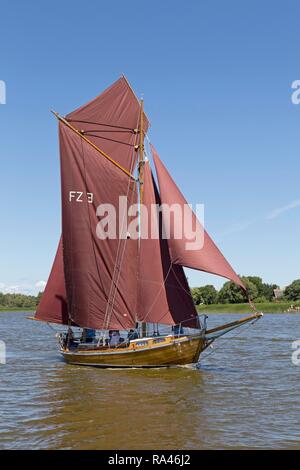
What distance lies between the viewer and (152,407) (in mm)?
19578

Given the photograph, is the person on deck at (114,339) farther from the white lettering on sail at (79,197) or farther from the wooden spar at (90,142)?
the wooden spar at (90,142)

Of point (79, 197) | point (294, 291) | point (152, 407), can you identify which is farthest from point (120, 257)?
point (294, 291)

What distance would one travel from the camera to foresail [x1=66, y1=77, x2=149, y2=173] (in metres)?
33.5

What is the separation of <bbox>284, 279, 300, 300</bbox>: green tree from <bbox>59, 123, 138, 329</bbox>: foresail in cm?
13257

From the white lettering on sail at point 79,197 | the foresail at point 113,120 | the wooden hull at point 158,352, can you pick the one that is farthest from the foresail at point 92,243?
the wooden hull at point 158,352

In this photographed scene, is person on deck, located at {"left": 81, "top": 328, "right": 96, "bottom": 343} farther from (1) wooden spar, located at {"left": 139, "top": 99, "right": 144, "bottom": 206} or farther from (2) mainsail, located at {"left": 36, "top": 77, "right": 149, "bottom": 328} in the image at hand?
(1) wooden spar, located at {"left": 139, "top": 99, "right": 144, "bottom": 206}

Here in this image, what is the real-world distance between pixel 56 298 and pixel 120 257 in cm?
737

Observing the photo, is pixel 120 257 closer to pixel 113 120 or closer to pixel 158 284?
pixel 158 284

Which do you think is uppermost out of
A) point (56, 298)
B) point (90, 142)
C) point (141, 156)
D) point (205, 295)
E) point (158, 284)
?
point (90, 142)

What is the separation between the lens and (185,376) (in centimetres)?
2683

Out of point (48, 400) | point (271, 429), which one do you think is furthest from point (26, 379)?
point (271, 429)

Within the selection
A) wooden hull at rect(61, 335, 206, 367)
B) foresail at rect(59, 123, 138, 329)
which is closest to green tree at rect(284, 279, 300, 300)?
foresail at rect(59, 123, 138, 329)

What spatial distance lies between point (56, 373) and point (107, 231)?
9012 mm

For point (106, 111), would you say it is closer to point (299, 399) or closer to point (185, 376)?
point (185, 376)
